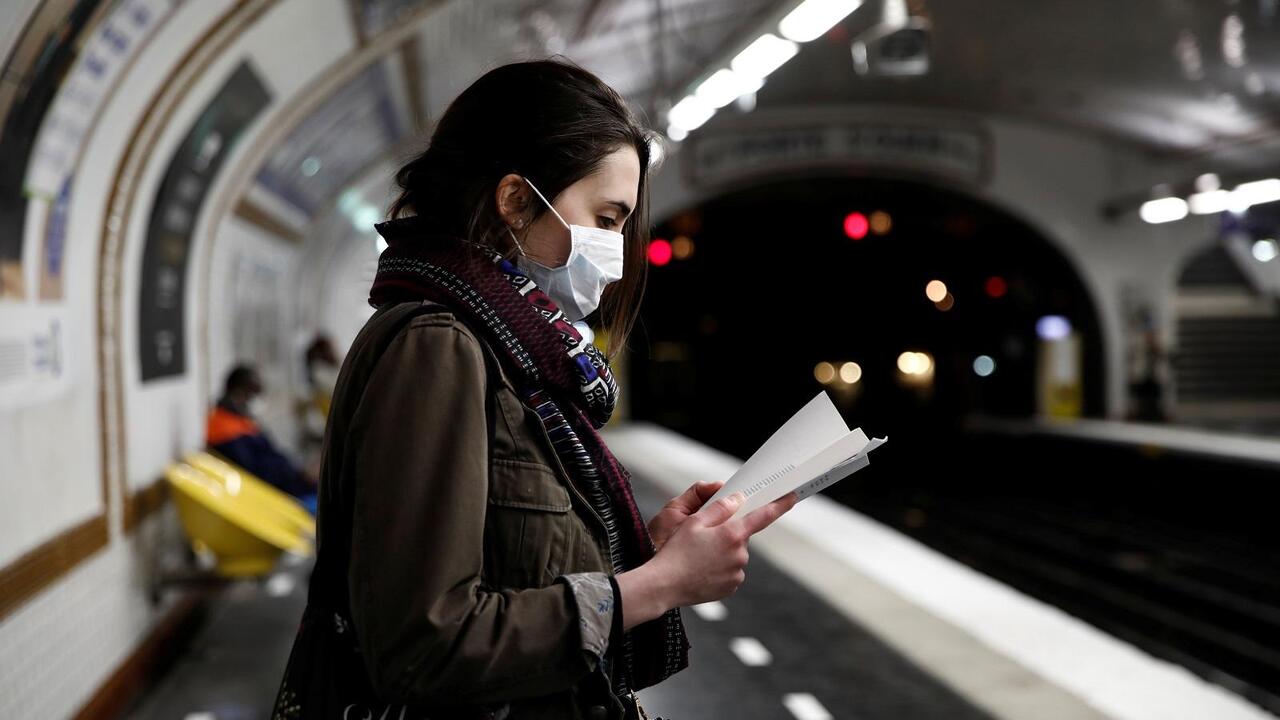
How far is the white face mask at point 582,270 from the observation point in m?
1.27

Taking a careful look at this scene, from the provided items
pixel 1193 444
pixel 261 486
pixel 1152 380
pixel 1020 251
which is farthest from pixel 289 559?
pixel 1020 251

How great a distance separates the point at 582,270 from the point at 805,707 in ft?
9.97

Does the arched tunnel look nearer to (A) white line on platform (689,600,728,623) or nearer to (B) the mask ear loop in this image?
(B) the mask ear loop

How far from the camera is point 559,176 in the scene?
1.21 metres

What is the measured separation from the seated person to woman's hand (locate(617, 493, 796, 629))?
5.26m

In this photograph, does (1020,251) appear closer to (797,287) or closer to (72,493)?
(797,287)

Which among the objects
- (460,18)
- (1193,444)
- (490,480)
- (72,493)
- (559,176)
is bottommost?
(1193,444)

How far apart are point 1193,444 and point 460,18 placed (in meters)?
11.1

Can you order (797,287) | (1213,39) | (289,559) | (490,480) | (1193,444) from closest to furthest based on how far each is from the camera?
(490,480) < (289,559) < (1213,39) < (1193,444) < (797,287)

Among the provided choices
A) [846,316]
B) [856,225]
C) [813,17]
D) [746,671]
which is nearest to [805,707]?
[746,671]

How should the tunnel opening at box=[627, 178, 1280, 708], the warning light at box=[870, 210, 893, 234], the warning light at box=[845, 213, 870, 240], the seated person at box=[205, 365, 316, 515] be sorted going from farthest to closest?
the warning light at box=[870, 210, 893, 234]
the warning light at box=[845, 213, 870, 240]
the tunnel opening at box=[627, 178, 1280, 708]
the seated person at box=[205, 365, 316, 515]

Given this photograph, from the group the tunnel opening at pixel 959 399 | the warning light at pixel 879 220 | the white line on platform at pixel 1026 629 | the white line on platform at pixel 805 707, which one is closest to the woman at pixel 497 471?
the tunnel opening at pixel 959 399

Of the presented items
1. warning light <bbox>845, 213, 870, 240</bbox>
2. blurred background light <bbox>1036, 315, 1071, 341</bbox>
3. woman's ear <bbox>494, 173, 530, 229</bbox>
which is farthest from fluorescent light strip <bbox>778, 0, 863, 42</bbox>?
blurred background light <bbox>1036, 315, 1071, 341</bbox>

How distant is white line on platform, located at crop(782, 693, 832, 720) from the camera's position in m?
3.85
